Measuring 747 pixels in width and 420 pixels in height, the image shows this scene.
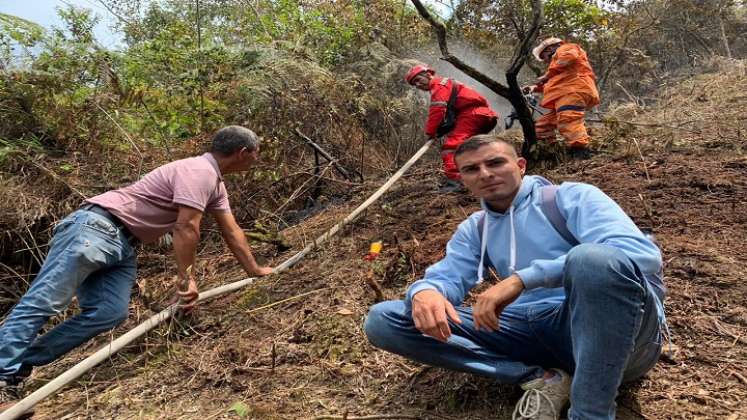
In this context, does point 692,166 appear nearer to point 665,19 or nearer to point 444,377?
point 444,377

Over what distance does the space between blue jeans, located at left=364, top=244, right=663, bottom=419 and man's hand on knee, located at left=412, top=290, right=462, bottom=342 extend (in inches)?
5.6

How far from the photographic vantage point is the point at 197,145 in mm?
6367

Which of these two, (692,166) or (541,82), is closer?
(692,166)

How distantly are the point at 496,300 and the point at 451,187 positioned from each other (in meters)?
3.85

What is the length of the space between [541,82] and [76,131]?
5.32m

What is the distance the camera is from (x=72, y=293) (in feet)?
10.9

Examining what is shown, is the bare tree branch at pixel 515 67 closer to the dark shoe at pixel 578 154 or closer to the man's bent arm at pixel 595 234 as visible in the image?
the dark shoe at pixel 578 154

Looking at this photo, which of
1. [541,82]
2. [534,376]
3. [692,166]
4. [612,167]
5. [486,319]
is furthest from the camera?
[541,82]

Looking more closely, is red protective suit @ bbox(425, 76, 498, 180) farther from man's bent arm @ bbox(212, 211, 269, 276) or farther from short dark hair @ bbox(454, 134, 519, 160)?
short dark hair @ bbox(454, 134, 519, 160)

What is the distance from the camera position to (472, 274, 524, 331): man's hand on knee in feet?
5.93

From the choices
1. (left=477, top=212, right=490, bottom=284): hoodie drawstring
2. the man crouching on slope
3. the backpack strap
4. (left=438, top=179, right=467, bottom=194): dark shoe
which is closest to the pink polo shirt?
the man crouching on slope

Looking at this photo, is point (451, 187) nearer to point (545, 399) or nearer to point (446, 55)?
point (446, 55)

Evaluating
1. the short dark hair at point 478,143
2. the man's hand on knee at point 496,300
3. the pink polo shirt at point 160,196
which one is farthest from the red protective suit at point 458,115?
the man's hand on knee at point 496,300

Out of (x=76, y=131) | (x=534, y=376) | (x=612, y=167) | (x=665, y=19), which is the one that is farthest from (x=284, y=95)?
(x=665, y=19)
